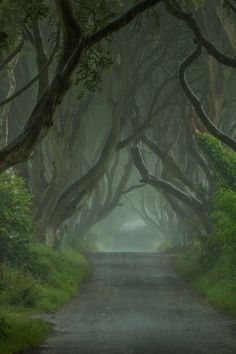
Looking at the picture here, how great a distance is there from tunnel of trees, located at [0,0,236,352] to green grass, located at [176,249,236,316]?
75 cm

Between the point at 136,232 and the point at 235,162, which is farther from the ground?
the point at 136,232

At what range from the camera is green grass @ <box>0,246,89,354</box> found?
1307 centimetres

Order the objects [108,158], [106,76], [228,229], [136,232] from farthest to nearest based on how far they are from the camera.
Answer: [136,232] < [106,76] < [108,158] < [228,229]

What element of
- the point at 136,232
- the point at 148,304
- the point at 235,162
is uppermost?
the point at 136,232

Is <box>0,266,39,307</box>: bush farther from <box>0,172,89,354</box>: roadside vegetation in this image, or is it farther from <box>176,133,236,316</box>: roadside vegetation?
<box>176,133,236,316</box>: roadside vegetation

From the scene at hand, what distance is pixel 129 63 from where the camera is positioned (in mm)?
28172

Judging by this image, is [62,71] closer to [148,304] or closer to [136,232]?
[148,304]

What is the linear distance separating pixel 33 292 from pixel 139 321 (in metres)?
4.05

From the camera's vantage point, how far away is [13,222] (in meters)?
22.6

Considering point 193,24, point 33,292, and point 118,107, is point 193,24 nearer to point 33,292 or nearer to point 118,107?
point 33,292

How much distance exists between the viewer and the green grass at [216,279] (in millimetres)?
19062

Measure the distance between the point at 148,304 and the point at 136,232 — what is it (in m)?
78.9

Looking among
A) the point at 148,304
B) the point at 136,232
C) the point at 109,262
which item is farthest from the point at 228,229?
the point at 136,232

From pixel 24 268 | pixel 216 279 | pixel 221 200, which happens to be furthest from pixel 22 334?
pixel 216 279
